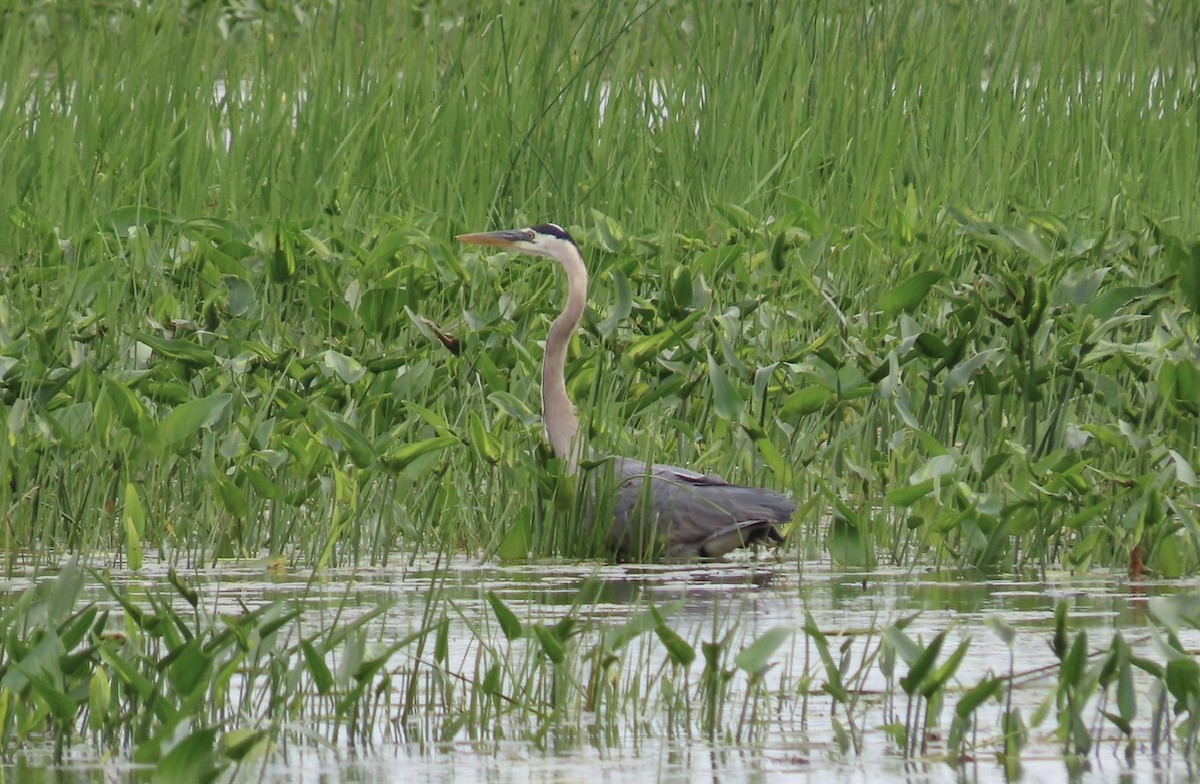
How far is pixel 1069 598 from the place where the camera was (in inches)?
196

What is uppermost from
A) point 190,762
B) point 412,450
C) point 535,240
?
point 535,240

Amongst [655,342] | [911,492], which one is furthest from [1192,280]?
[911,492]

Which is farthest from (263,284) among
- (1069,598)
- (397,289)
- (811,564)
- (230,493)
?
(1069,598)

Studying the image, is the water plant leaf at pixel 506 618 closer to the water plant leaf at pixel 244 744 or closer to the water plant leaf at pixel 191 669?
the water plant leaf at pixel 191 669

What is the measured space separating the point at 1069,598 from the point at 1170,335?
1655mm

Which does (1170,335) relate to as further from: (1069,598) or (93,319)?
(93,319)

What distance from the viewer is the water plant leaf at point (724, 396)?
Result: 600 cm

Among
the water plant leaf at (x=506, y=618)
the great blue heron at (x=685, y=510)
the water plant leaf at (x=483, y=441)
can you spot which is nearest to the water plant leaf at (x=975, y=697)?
the water plant leaf at (x=506, y=618)

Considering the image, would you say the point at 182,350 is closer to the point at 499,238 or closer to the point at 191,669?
the point at 499,238

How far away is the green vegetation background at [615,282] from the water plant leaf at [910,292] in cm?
2

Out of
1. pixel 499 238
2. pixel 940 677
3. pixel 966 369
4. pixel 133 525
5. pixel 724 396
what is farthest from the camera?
pixel 499 238

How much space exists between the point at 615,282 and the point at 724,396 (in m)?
0.88

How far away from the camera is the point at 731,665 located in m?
4.27

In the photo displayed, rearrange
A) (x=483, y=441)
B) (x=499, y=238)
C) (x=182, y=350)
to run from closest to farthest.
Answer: (x=483, y=441), (x=182, y=350), (x=499, y=238)
